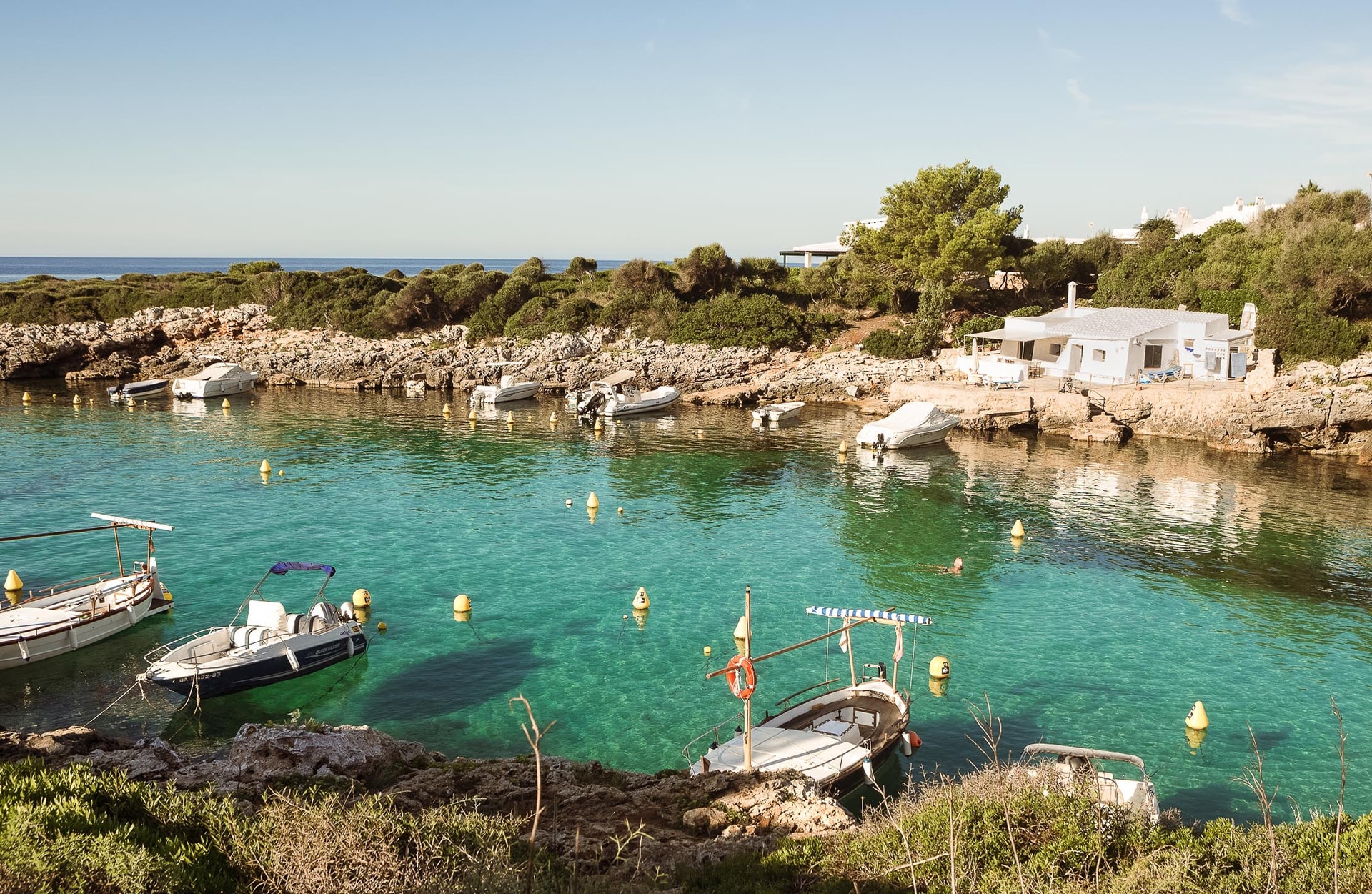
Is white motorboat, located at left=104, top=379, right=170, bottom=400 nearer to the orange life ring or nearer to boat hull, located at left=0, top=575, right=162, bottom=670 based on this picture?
boat hull, located at left=0, top=575, right=162, bottom=670

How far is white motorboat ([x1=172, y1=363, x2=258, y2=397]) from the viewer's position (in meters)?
57.5

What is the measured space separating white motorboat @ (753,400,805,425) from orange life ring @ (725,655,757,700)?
117ft

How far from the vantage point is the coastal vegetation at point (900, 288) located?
52094mm

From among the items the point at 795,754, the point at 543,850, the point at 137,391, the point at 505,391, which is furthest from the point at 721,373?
the point at 543,850

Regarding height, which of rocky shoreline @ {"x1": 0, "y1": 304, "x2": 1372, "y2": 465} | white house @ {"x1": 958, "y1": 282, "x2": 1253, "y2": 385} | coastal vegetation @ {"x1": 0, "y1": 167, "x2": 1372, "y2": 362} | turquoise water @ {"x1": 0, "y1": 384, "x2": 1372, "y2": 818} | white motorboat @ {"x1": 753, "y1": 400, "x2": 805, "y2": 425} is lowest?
turquoise water @ {"x1": 0, "y1": 384, "x2": 1372, "y2": 818}

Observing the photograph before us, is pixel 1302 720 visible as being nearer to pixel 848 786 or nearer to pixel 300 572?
pixel 848 786

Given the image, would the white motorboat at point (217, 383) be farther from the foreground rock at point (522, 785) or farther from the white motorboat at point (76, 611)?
the foreground rock at point (522, 785)

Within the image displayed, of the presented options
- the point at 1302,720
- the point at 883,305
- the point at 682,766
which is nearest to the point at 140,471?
the point at 682,766

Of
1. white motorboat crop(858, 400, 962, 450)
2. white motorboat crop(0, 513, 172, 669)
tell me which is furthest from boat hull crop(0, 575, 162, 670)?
white motorboat crop(858, 400, 962, 450)

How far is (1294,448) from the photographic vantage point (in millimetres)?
42656

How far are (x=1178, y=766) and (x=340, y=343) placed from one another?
6795cm

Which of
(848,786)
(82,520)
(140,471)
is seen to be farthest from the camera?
(140,471)

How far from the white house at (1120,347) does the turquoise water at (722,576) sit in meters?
7.51

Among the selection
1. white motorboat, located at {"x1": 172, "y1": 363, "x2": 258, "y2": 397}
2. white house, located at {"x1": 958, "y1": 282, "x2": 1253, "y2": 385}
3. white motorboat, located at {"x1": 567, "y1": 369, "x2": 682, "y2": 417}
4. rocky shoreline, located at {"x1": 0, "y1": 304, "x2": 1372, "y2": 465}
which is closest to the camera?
rocky shoreline, located at {"x1": 0, "y1": 304, "x2": 1372, "y2": 465}
